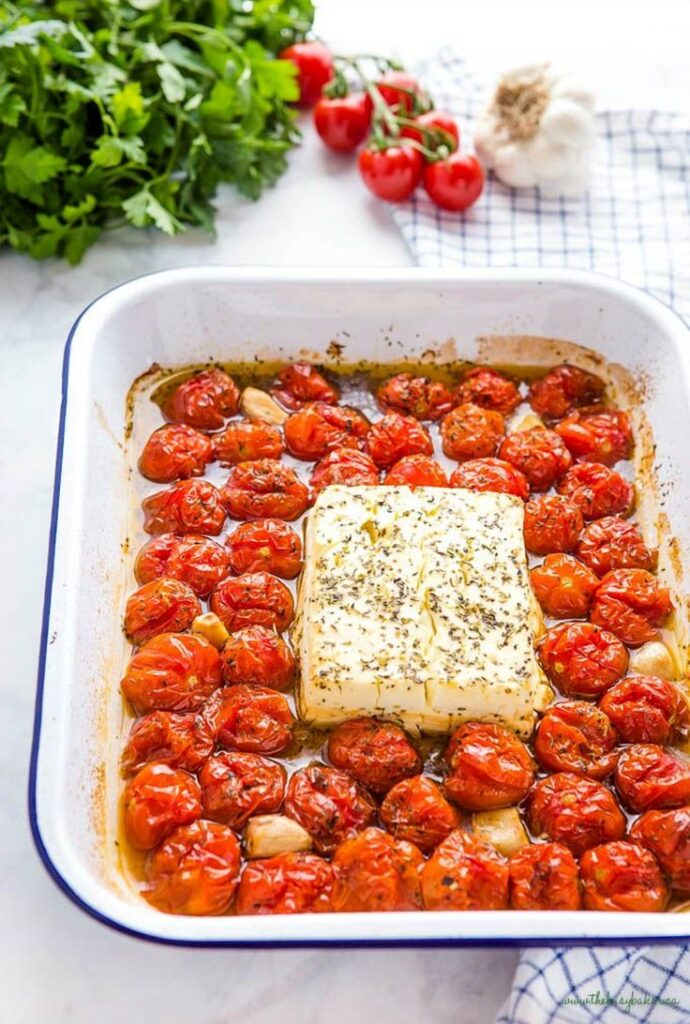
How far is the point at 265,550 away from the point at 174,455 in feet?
1.69

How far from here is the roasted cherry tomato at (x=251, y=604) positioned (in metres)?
3.70

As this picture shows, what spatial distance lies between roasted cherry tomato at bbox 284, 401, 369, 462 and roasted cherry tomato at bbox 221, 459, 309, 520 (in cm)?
16

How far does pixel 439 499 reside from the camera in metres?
3.87

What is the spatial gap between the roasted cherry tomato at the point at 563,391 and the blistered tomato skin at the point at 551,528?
21.1 inches

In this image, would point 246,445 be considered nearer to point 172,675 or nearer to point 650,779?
point 172,675

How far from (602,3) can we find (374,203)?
81.9 inches

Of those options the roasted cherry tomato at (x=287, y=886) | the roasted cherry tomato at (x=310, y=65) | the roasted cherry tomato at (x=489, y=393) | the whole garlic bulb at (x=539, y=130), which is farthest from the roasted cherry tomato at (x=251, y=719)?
the roasted cherry tomato at (x=310, y=65)

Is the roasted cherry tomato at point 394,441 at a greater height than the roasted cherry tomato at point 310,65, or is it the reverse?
the roasted cherry tomato at point 310,65

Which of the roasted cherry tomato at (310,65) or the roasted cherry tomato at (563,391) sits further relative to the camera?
the roasted cherry tomato at (310,65)

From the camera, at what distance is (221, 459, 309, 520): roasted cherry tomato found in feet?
13.1

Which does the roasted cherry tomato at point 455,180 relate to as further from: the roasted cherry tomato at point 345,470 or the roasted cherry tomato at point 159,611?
the roasted cherry tomato at point 159,611

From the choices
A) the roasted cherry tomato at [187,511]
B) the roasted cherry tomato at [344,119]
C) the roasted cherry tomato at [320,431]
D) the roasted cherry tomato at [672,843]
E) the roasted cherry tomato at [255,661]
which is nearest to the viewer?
the roasted cherry tomato at [672,843]

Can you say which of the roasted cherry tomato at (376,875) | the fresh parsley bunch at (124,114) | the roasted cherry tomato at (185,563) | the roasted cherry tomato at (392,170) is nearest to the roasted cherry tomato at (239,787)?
the roasted cherry tomato at (376,875)

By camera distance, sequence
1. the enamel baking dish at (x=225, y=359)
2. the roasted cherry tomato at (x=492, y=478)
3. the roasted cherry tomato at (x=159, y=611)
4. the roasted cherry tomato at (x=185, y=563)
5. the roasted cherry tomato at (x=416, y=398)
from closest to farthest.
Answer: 1. the enamel baking dish at (x=225, y=359)
2. the roasted cherry tomato at (x=159, y=611)
3. the roasted cherry tomato at (x=185, y=563)
4. the roasted cherry tomato at (x=492, y=478)
5. the roasted cherry tomato at (x=416, y=398)
